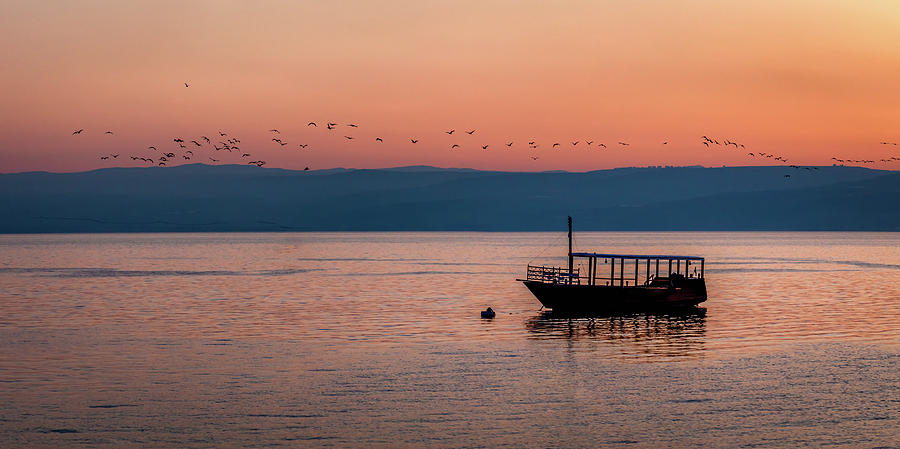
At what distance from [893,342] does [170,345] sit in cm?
3842

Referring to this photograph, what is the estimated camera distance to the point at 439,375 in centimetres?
3834

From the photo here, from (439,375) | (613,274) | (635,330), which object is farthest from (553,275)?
(613,274)

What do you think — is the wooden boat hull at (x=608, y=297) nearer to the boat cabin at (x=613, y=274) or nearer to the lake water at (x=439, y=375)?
the boat cabin at (x=613, y=274)

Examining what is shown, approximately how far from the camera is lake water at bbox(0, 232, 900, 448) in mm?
28281

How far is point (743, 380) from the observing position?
37.3 metres

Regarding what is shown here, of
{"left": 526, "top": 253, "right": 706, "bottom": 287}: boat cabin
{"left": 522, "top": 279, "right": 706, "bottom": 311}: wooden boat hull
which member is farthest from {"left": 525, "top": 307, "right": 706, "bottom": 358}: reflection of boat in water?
{"left": 526, "top": 253, "right": 706, "bottom": 287}: boat cabin

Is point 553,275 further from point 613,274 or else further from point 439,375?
point 613,274

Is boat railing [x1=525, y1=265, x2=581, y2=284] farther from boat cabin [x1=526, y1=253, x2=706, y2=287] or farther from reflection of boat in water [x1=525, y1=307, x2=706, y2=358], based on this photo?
reflection of boat in water [x1=525, y1=307, x2=706, y2=358]

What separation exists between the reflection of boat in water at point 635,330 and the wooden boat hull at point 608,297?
0.76 metres

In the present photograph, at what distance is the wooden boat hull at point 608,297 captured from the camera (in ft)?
223

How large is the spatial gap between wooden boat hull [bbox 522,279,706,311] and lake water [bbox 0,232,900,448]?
1568 millimetres

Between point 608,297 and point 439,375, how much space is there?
3191cm

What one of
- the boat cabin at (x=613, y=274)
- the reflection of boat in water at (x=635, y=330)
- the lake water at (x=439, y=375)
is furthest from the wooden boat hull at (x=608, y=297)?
the lake water at (x=439, y=375)

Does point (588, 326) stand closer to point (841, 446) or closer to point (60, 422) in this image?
point (841, 446)
